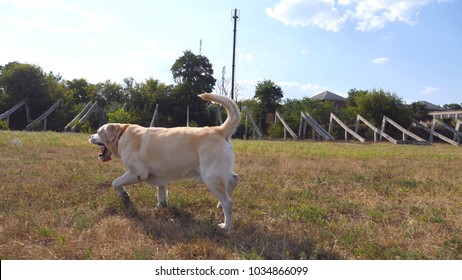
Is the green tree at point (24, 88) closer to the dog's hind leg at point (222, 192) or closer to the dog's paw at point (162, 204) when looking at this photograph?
the dog's paw at point (162, 204)

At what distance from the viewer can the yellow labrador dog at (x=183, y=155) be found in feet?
15.6

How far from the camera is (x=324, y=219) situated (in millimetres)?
5148

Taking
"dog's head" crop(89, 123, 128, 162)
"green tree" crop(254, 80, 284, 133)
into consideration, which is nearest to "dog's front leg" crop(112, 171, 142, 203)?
"dog's head" crop(89, 123, 128, 162)

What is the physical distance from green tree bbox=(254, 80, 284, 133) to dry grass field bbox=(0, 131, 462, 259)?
127ft

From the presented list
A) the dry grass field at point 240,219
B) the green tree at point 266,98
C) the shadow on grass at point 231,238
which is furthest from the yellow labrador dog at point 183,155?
the green tree at point 266,98

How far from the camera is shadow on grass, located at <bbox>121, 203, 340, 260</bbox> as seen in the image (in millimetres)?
3869

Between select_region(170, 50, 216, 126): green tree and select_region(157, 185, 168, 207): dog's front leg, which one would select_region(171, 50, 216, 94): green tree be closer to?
select_region(170, 50, 216, 126): green tree

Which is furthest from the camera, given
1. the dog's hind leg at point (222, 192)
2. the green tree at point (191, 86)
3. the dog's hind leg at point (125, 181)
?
the green tree at point (191, 86)

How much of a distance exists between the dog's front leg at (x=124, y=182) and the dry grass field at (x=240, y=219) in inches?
7.1

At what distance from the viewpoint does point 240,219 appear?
201 inches

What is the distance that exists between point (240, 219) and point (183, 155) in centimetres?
114

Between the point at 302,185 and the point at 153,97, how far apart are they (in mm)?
35789

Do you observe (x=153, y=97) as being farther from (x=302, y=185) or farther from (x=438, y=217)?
(x=438, y=217)

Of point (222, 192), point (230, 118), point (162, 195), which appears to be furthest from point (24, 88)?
point (222, 192)
